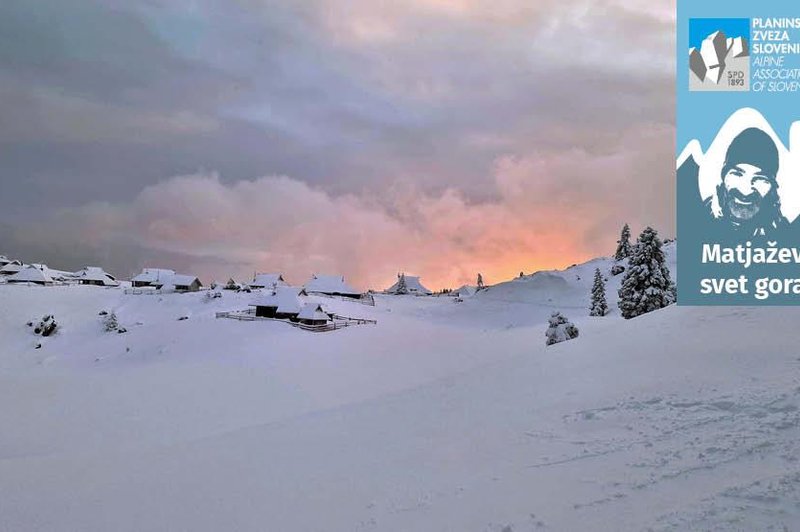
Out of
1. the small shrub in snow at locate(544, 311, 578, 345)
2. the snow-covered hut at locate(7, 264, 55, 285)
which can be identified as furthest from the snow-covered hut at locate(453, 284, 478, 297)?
the small shrub in snow at locate(544, 311, 578, 345)

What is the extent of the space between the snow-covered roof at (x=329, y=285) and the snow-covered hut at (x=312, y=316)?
3189 centimetres

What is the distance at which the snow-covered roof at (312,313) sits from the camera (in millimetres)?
59438

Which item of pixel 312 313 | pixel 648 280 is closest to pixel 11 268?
pixel 312 313

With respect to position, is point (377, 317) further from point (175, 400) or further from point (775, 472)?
point (775, 472)

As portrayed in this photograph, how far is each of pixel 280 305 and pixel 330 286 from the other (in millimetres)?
32503

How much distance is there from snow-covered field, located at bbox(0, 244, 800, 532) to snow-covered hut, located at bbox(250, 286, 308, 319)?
80.9 feet

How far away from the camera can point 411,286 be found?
445 ft

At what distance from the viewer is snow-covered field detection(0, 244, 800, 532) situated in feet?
31.8

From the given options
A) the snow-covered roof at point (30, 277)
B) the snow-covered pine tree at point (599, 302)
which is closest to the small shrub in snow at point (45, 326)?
the snow-covered roof at point (30, 277)

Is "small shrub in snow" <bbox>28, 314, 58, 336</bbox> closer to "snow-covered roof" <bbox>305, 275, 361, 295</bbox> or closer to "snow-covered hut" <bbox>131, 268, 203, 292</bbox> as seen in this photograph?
"snow-covered hut" <bbox>131, 268, 203, 292</bbox>

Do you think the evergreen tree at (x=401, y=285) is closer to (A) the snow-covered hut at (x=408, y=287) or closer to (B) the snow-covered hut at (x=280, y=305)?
(A) the snow-covered hut at (x=408, y=287)

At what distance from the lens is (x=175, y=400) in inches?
1342

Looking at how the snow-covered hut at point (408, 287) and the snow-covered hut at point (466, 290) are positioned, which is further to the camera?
the snow-covered hut at point (466, 290)

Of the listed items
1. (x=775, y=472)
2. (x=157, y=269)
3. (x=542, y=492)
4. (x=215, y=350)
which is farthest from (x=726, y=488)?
(x=157, y=269)
